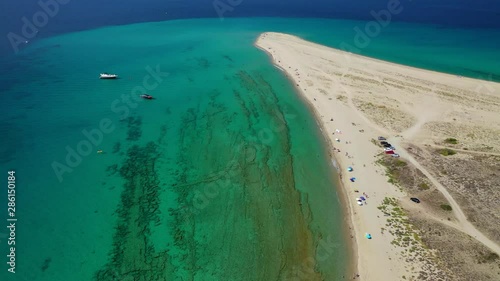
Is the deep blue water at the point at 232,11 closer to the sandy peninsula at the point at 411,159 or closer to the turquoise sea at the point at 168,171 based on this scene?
the turquoise sea at the point at 168,171

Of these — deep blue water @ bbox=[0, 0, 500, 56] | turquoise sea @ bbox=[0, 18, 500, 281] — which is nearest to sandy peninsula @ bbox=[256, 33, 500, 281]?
turquoise sea @ bbox=[0, 18, 500, 281]

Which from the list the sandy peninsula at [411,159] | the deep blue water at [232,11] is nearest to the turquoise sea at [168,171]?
the sandy peninsula at [411,159]

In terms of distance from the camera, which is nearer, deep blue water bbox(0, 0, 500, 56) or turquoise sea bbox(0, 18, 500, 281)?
turquoise sea bbox(0, 18, 500, 281)

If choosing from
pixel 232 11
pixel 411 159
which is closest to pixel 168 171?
pixel 411 159

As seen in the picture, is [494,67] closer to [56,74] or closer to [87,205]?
[87,205]

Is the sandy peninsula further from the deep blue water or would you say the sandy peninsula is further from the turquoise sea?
the deep blue water
